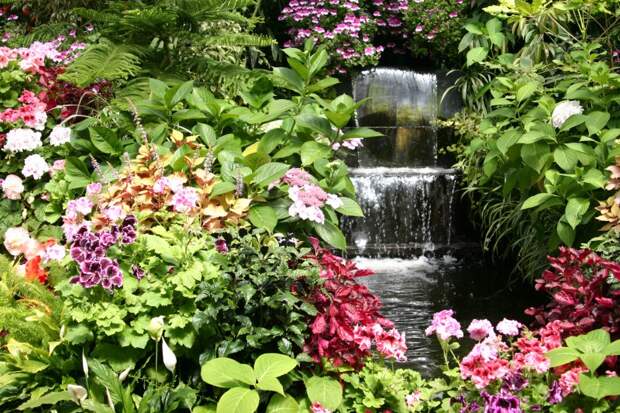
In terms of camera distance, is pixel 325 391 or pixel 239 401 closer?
pixel 239 401

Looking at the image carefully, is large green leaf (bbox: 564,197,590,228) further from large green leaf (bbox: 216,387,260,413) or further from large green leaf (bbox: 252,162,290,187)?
large green leaf (bbox: 216,387,260,413)

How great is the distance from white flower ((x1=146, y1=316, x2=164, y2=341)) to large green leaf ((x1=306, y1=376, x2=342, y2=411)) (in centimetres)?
48

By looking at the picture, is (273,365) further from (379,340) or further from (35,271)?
(35,271)

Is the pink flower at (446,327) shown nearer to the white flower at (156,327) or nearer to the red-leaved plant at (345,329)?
the red-leaved plant at (345,329)

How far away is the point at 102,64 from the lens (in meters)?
3.48

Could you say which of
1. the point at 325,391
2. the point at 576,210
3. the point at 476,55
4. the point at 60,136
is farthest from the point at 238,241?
the point at 476,55

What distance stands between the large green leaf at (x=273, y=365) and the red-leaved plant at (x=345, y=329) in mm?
150

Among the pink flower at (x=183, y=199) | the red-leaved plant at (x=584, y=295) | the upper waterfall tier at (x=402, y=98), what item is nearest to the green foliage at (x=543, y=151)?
the upper waterfall tier at (x=402, y=98)

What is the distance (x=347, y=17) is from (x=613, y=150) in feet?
10.2

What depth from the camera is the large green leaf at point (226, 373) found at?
1881 mm

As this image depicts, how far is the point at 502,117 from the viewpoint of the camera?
4551 mm

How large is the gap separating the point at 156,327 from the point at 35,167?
1.76 meters

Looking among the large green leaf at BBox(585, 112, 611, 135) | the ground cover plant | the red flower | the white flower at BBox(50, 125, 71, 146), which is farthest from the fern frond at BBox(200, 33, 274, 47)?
the large green leaf at BBox(585, 112, 611, 135)

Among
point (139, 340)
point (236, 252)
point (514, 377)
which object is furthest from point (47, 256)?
point (514, 377)
